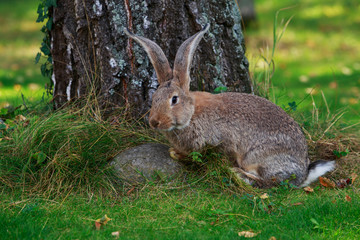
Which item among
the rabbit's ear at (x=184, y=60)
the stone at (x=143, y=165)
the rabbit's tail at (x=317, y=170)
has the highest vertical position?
the rabbit's ear at (x=184, y=60)

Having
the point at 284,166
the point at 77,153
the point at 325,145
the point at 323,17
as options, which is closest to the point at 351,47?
the point at 323,17

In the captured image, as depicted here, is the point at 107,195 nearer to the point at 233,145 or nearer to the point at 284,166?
the point at 233,145

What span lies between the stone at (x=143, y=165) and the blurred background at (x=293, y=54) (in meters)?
1.72

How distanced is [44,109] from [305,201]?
3.24m

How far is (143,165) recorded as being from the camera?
4621 mm

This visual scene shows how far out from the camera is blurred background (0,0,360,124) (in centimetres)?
656

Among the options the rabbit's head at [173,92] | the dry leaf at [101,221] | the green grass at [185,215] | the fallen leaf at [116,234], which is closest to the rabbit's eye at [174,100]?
the rabbit's head at [173,92]

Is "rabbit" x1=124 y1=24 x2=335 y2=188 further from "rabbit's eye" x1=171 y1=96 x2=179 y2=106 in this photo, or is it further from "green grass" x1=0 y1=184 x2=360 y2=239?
"green grass" x1=0 y1=184 x2=360 y2=239

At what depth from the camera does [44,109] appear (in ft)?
18.9

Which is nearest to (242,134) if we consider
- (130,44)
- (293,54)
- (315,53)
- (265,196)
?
(265,196)

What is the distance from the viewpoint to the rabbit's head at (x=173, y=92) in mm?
4285

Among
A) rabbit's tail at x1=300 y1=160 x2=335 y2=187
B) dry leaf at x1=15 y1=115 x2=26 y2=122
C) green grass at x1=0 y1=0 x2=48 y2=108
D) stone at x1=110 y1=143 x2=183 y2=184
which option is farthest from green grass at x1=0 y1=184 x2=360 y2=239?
green grass at x1=0 y1=0 x2=48 y2=108

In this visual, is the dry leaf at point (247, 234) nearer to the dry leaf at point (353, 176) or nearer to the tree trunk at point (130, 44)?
the dry leaf at point (353, 176)

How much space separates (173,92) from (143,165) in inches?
30.9
